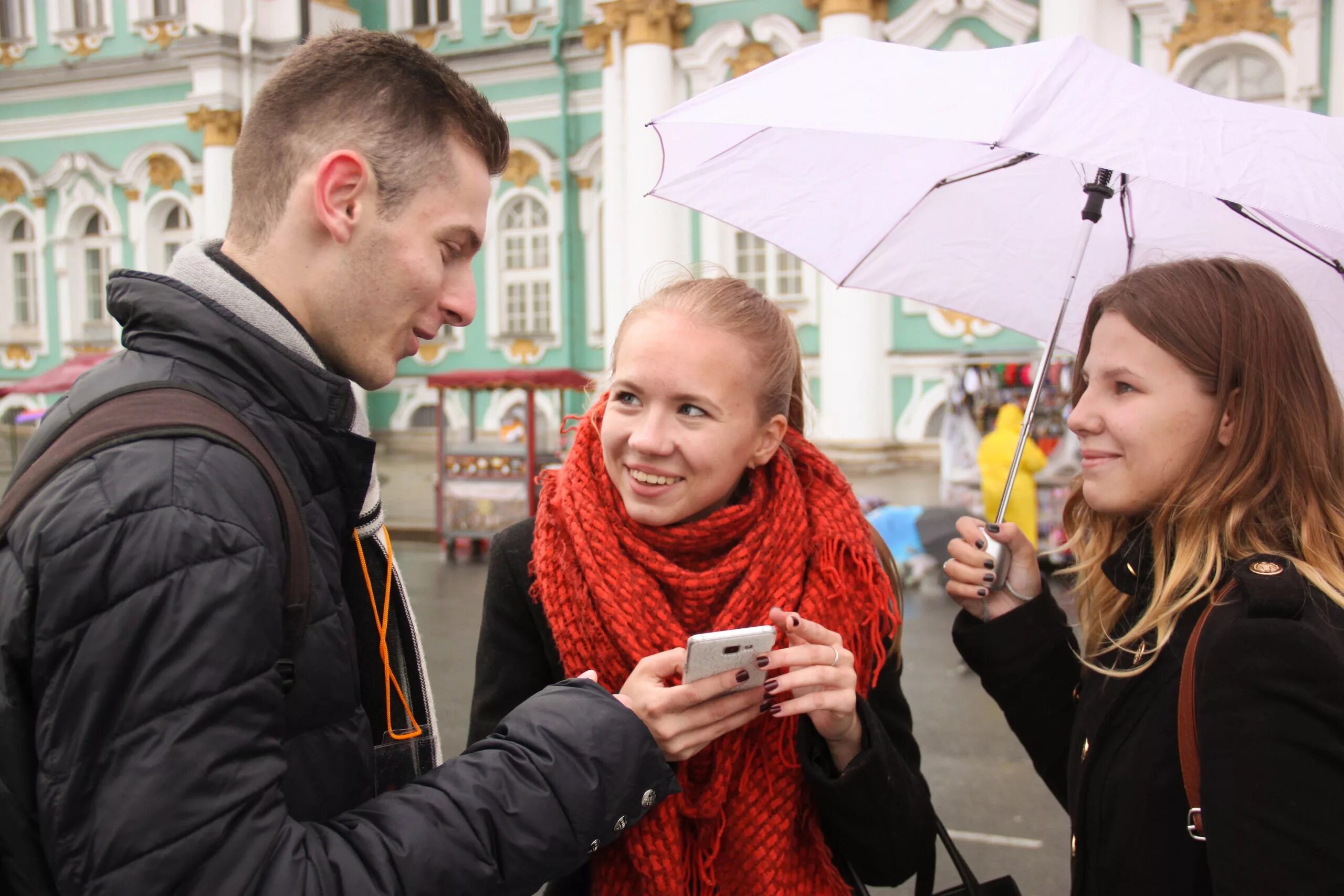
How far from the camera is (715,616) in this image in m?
1.90

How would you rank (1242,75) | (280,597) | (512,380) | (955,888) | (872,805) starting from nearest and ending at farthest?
(280,597)
(872,805)
(955,888)
(512,380)
(1242,75)

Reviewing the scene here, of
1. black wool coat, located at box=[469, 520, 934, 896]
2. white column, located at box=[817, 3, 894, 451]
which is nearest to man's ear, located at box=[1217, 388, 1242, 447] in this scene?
black wool coat, located at box=[469, 520, 934, 896]

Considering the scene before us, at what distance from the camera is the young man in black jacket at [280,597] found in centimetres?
108

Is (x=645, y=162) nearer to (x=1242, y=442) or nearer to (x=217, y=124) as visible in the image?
(x=217, y=124)

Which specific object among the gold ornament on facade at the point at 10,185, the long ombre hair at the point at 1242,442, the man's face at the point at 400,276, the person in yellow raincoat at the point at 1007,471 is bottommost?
the person in yellow raincoat at the point at 1007,471

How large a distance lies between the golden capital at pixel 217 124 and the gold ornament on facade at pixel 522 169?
474 centimetres

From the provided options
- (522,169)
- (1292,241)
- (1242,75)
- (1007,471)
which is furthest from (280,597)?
(522,169)

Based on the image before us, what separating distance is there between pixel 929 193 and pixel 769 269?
1222cm

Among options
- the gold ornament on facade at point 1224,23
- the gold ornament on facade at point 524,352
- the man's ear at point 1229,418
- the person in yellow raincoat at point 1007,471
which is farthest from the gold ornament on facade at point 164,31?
the man's ear at point 1229,418

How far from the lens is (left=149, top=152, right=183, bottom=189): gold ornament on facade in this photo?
1788 cm

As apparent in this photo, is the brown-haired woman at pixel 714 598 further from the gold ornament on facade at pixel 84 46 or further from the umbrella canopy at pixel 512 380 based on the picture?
the gold ornament on facade at pixel 84 46

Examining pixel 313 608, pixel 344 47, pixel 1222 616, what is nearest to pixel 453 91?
pixel 344 47

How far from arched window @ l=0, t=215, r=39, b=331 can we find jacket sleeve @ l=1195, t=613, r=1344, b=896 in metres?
21.9

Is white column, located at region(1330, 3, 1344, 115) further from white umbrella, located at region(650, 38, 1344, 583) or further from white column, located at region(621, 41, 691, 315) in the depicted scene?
white umbrella, located at region(650, 38, 1344, 583)
